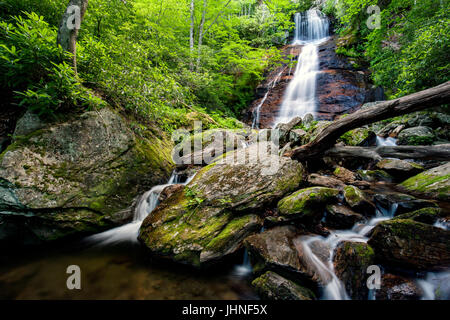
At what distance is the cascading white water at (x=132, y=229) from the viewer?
3920 mm

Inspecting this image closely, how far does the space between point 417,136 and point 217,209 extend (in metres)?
7.54

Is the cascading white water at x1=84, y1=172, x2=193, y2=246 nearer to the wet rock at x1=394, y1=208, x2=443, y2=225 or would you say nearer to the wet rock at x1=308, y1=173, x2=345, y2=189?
the wet rock at x1=308, y1=173, x2=345, y2=189

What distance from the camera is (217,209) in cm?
354

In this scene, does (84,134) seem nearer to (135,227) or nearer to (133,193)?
(133,193)

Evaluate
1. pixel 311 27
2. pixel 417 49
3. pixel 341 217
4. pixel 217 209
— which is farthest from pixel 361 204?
pixel 311 27

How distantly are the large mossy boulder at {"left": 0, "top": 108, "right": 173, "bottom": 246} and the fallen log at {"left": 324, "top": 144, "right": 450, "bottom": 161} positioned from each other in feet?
17.2

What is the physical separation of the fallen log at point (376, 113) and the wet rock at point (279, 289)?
3296mm

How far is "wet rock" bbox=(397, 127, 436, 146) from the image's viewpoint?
19.9ft

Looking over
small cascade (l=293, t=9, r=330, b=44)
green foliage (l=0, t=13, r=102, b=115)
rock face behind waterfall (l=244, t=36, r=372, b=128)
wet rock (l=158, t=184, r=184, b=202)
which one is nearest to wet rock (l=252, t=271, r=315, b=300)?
wet rock (l=158, t=184, r=184, b=202)

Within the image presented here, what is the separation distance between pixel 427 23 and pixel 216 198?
382 inches

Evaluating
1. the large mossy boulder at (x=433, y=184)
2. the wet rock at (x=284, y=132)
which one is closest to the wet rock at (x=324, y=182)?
the large mossy boulder at (x=433, y=184)

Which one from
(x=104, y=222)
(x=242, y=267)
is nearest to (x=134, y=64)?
(x=104, y=222)

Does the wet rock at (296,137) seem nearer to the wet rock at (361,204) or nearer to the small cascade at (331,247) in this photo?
the wet rock at (361,204)

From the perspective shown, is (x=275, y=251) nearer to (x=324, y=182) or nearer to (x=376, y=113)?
(x=324, y=182)
